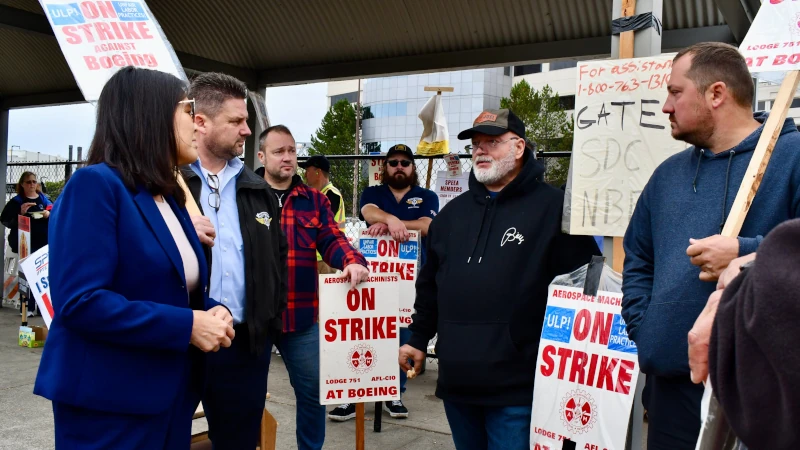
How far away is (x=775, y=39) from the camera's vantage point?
7.94 feet

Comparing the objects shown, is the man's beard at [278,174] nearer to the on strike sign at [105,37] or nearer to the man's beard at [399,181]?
the on strike sign at [105,37]

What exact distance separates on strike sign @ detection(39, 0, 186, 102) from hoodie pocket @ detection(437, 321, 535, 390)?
1.64 meters

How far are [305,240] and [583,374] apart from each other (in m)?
2.04

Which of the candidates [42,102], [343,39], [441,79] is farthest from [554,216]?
[441,79]

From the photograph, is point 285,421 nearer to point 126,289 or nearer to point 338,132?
point 126,289

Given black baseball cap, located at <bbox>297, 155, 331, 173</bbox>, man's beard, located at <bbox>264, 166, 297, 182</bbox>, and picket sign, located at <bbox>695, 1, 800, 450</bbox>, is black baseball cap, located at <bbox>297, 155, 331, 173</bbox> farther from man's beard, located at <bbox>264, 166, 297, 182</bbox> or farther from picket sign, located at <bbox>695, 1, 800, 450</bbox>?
picket sign, located at <bbox>695, 1, 800, 450</bbox>

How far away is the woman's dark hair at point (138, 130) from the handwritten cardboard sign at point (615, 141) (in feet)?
5.59

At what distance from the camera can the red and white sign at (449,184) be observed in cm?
772

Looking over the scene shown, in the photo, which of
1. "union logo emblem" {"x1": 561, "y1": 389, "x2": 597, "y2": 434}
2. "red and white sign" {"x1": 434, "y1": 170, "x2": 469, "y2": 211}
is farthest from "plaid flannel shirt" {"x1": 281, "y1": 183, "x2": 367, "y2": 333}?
"red and white sign" {"x1": 434, "y1": 170, "x2": 469, "y2": 211}

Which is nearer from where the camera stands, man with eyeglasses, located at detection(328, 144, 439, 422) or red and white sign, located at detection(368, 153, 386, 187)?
man with eyeglasses, located at detection(328, 144, 439, 422)

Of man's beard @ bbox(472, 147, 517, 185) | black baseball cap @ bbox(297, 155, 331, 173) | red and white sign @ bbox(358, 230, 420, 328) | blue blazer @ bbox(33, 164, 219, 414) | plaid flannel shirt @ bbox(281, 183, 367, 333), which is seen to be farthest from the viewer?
black baseball cap @ bbox(297, 155, 331, 173)

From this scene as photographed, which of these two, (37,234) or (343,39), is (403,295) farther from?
(37,234)

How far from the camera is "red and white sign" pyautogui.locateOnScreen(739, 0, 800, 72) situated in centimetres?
237

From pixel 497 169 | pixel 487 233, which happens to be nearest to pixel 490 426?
pixel 487 233
